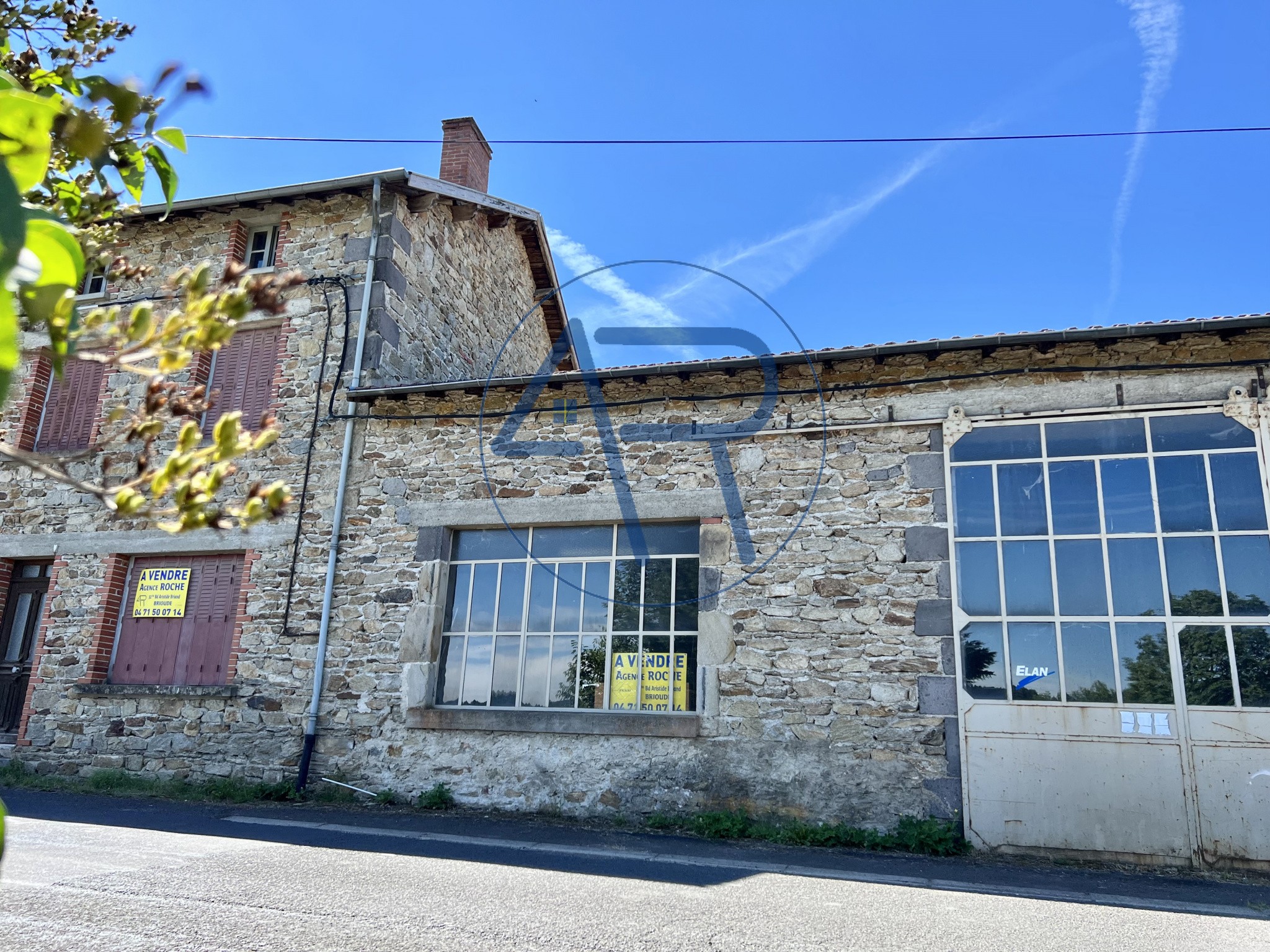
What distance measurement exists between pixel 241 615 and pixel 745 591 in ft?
15.4

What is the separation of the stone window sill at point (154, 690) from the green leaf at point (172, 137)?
803 centimetres

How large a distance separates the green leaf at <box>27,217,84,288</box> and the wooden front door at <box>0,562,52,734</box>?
10441 millimetres

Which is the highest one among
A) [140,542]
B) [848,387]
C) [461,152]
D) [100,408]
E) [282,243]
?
[461,152]

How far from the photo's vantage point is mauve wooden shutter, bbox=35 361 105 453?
987 centimetres

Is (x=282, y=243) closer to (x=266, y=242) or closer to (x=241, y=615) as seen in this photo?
(x=266, y=242)

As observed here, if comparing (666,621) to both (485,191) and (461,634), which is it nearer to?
(461,634)

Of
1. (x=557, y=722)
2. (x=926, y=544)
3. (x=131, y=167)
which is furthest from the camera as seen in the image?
(x=557, y=722)

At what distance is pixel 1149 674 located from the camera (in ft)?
20.5

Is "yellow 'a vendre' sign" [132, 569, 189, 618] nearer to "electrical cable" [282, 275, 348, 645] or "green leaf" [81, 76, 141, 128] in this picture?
"electrical cable" [282, 275, 348, 645]


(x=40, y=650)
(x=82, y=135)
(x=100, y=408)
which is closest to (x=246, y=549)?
(x=40, y=650)

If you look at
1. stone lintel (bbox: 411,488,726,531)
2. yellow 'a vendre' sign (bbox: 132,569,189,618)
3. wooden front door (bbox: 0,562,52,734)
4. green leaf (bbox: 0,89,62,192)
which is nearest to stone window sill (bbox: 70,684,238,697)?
yellow 'a vendre' sign (bbox: 132,569,189,618)

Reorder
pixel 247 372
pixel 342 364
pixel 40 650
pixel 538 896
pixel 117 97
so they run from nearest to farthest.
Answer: pixel 117 97 → pixel 538 896 → pixel 342 364 → pixel 40 650 → pixel 247 372

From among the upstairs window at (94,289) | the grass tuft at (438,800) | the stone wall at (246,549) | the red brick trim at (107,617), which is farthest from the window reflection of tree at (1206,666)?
the upstairs window at (94,289)

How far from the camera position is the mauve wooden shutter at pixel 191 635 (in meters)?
8.70
